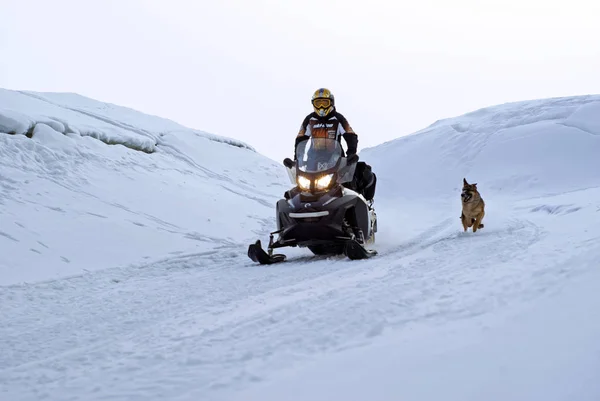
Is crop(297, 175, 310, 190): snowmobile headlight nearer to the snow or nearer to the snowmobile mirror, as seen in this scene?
the snowmobile mirror

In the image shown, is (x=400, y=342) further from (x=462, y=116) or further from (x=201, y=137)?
(x=462, y=116)

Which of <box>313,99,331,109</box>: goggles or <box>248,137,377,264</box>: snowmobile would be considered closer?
<box>248,137,377,264</box>: snowmobile

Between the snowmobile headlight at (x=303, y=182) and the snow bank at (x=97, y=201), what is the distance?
8.40ft

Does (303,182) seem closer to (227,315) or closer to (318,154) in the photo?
(318,154)

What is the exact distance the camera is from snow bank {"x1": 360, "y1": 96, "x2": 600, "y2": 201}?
1798 centimetres

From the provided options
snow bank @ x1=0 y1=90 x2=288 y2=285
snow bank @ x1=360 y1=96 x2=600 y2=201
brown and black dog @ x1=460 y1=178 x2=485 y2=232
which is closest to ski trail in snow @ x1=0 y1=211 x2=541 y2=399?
brown and black dog @ x1=460 y1=178 x2=485 y2=232

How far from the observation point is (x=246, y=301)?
4.65 meters

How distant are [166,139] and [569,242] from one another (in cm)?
1778

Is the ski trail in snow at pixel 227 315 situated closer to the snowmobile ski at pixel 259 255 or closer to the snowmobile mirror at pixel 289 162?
the snowmobile ski at pixel 259 255

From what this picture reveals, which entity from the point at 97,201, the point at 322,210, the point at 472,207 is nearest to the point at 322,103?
the point at 322,210

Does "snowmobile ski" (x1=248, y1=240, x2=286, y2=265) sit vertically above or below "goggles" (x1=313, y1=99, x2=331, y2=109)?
below

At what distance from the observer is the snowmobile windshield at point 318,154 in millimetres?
7730

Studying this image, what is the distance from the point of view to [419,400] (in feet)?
7.52

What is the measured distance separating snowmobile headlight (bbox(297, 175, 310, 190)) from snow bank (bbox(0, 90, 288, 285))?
8.40 ft
